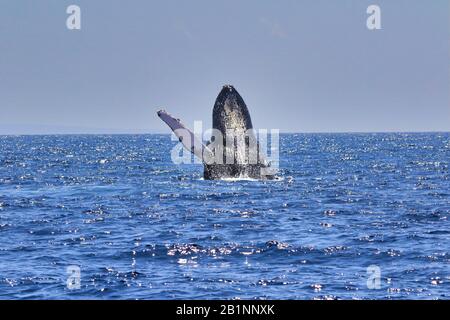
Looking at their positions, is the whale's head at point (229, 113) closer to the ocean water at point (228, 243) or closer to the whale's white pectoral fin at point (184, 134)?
the whale's white pectoral fin at point (184, 134)

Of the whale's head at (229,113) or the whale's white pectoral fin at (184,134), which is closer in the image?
the whale's white pectoral fin at (184,134)

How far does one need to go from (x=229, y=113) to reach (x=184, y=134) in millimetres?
1911

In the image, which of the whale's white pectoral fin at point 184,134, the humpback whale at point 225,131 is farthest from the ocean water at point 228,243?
the whale's white pectoral fin at point 184,134

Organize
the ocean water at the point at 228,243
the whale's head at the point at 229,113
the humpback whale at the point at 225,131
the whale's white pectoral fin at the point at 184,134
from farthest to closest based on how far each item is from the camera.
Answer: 1. the whale's head at the point at 229,113
2. the humpback whale at the point at 225,131
3. the whale's white pectoral fin at the point at 184,134
4. the ocean water at the point at 228,243

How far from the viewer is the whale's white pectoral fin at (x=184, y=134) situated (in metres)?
30.0

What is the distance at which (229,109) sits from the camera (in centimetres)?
3042

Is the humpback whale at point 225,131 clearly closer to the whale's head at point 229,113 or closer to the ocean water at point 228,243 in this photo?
the whale's head at point 229,113

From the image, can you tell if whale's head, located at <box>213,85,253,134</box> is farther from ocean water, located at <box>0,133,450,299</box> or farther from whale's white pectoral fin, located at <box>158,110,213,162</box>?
ocean water, located at <box>0,133,450,299</box>

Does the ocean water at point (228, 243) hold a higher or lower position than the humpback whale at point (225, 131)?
lower

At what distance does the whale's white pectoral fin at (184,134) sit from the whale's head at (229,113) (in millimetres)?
1049

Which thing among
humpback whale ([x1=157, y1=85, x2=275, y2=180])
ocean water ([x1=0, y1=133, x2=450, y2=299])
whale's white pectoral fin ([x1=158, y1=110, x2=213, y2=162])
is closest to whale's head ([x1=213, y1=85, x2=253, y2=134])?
humpback whale ([x1=157, y1=85, x2=275, y2=180])

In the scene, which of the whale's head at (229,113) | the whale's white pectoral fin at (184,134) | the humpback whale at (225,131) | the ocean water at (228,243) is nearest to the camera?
the ocean water at (228,243)

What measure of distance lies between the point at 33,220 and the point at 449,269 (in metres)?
14.6

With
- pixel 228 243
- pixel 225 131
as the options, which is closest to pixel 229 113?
pixel 225 131
